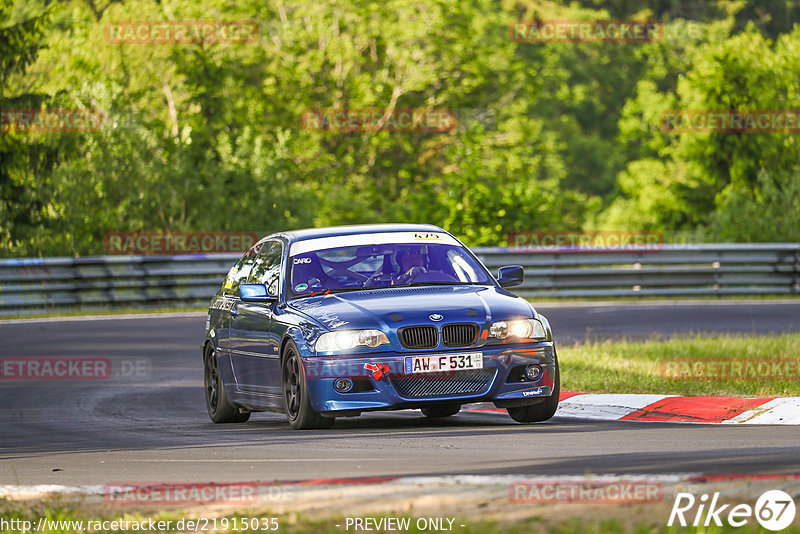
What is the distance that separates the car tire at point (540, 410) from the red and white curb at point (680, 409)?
2.12 feet

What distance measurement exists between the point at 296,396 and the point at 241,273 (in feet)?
8.11

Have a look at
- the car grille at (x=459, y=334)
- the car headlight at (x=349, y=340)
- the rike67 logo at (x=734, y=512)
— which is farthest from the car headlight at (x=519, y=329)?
the rike67 logo at (x=734, y=512)

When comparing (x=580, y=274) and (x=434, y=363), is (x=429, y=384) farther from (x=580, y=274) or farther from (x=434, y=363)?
(x=580, y=274)

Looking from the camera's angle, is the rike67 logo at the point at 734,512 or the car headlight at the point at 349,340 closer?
the rike67 logo at the point at 734,512

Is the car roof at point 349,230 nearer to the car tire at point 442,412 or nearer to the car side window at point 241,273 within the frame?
the car side window at point 241,273

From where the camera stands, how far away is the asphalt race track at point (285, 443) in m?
8.09

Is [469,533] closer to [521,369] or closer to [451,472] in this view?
[451,472]

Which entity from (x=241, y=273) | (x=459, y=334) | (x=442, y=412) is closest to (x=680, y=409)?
(x=442, y=412)

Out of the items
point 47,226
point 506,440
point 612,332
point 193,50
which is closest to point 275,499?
point 506,440

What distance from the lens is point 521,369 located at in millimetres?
10891

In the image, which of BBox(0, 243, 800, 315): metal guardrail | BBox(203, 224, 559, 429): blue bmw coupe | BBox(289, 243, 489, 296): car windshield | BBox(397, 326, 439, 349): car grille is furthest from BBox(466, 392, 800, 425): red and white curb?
BBox(0, 243, 800, 315): metal guardrail

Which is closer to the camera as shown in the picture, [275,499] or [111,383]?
[275,499]

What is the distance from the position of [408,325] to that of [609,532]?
5013 mm

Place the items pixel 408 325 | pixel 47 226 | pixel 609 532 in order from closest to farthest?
pixel 609 532, pixel 408 325, pixel 47 226
